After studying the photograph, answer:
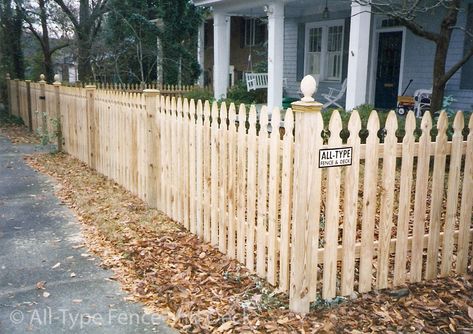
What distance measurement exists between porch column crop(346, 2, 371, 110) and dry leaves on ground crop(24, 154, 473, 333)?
569 centimetres

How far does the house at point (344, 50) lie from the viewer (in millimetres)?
10312

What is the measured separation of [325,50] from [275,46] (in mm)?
3712

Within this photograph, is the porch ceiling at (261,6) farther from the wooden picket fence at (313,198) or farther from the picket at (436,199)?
the picket at (436,199)

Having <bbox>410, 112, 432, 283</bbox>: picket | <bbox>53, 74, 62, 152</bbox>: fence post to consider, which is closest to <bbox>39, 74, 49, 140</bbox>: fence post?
<bbox>53, 74, 62, 152</bbox>: fence post

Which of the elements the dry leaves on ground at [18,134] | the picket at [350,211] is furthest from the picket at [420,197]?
the dry leaves on ground at [18,134]

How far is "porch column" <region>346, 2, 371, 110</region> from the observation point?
10.0m

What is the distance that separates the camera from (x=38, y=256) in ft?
17.5

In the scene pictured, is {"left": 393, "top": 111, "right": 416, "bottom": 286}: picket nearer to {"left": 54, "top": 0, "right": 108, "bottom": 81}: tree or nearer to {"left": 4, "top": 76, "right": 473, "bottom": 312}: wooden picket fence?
{"left": 4, "top": 76, "right": 473, "bottom": 312}: wooden picket fence

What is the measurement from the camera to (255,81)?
16469 mm

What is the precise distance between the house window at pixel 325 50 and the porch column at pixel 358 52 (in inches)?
191

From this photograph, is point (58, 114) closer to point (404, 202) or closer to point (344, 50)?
point (344, 50)

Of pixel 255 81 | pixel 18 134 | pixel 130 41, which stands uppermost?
pixel 130 41

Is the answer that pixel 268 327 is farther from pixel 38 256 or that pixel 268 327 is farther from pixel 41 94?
pixel 41 94

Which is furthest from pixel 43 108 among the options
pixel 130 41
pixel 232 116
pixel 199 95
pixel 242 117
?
pixel 242 117
